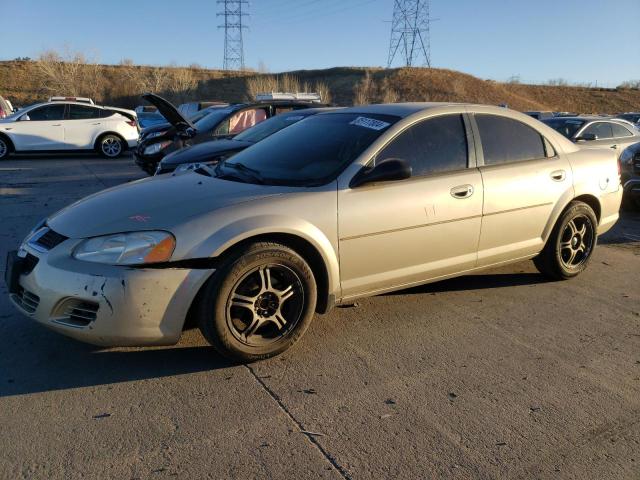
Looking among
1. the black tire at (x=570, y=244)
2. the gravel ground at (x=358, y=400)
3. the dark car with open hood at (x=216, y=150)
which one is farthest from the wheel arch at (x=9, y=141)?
the black tire at (x=570, y=244)

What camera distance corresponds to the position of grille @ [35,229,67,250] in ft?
10.7

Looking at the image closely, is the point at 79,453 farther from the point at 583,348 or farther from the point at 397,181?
the point at 583,348

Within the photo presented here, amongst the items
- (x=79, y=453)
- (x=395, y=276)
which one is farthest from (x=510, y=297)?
(x=79, y=453)

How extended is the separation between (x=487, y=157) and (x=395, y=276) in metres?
1.32

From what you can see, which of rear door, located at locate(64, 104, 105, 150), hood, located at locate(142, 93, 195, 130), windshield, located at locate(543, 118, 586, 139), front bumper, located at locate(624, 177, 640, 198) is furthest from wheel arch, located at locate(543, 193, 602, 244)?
rear door, located at locate(64, 104, 105, 150)

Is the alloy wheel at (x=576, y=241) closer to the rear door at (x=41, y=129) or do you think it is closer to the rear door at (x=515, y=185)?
the rear door at (x=515, y=185)

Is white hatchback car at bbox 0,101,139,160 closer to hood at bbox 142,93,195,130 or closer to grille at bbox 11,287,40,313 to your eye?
hood at bbox 142,93,195,130

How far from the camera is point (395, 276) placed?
3877 millimetres

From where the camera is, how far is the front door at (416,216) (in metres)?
3.66

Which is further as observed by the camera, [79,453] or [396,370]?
[396,370]

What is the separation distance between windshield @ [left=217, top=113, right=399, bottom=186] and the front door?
0.68 feet

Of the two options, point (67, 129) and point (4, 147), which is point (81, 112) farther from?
point (4, 147)

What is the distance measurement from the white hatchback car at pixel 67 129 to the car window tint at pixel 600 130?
38.3 feet

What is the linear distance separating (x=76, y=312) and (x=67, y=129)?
1334 centimetres
